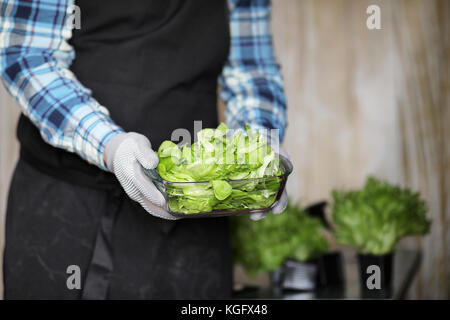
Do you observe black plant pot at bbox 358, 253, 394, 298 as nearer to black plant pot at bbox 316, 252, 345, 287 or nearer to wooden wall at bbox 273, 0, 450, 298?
black plant pot at bbox 316, 252, 345, 287

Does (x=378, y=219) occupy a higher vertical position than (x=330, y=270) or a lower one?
higher

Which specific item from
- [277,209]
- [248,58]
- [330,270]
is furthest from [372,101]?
[277,209]

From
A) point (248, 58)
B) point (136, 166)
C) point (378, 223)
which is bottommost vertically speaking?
point (378, 223)

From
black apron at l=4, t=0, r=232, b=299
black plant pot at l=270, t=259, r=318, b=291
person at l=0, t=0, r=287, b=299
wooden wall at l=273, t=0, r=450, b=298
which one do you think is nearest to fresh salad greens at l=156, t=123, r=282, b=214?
person at l=0, t=0, r=287, b=299

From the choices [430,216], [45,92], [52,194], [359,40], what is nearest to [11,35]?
[45,92]

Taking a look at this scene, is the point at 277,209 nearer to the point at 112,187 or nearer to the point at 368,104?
the point at 112,187

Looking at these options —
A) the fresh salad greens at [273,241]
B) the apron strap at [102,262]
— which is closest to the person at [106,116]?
the apron strap at [102,262]

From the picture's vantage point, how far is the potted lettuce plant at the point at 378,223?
1542mm

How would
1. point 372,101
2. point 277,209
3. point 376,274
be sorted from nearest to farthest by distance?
point 277,209 → point 376,274 → point 372,101

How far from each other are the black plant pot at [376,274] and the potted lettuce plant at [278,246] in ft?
0.42

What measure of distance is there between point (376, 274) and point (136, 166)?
916 millimetres

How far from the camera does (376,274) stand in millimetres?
1514

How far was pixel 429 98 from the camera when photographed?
199 cm

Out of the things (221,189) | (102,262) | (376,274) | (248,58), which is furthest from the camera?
(376,274)
